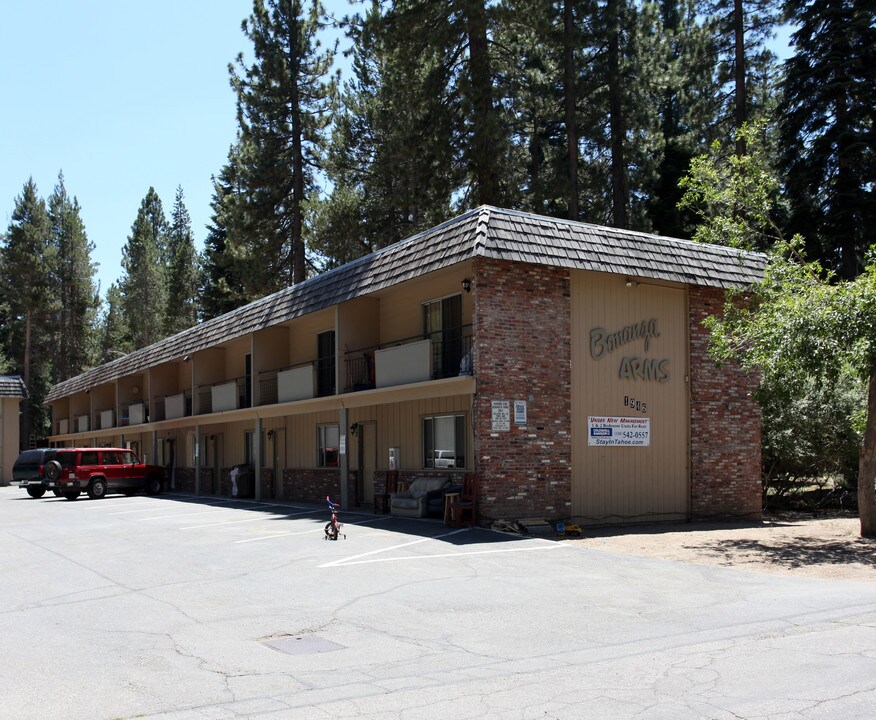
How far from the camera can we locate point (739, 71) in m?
31.5

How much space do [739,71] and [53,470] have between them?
27812 mm

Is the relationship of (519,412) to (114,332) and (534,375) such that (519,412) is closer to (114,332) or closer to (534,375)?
(534,375)

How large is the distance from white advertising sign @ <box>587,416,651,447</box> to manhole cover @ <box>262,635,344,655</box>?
442 inches

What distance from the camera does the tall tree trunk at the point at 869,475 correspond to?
53.1 feet

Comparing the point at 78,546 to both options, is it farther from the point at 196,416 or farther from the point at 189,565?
the point at 196,416

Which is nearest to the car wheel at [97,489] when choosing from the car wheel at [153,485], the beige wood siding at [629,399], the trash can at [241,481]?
the car wheel at [153,485]

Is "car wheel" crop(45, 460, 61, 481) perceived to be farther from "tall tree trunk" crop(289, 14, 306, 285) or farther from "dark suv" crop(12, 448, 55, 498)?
"tall tree trunk" crop(289, 14, 306, 285)

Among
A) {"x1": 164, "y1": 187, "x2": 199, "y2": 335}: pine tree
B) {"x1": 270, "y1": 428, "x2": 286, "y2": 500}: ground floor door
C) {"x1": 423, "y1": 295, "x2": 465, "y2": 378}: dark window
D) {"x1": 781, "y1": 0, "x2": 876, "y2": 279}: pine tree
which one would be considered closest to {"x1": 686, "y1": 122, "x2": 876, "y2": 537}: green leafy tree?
{"x1": 423, "y1": 295, "x2": 465, "y2": 378}: dark window

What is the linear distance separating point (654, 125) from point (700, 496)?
1728cm

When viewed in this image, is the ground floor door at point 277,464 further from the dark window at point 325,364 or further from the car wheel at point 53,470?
the car wheel at point 53,470

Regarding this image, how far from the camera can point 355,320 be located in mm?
23469

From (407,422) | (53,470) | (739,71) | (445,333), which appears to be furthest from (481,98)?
(53,470)

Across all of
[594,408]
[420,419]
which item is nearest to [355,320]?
[420,419]

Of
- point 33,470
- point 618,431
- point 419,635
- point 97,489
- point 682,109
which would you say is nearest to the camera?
point 419,635
